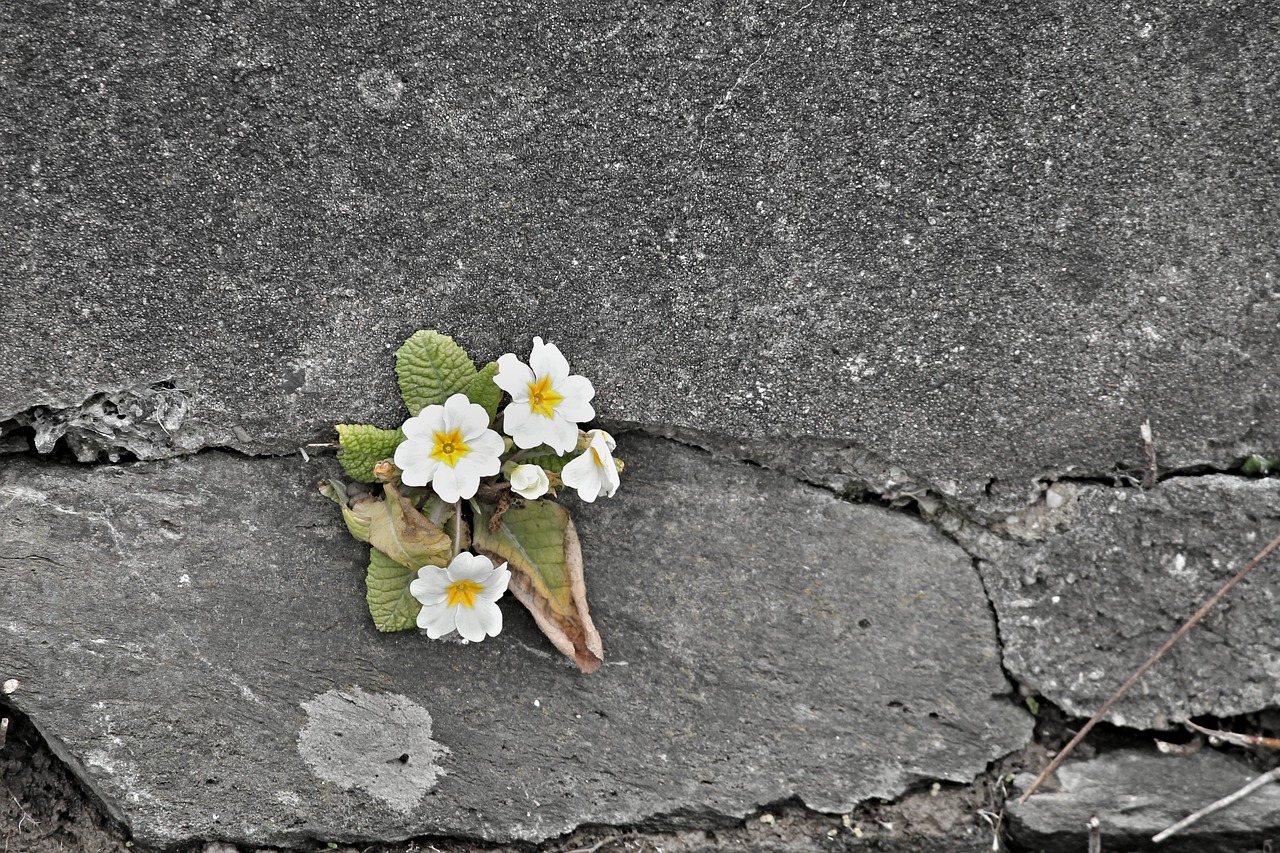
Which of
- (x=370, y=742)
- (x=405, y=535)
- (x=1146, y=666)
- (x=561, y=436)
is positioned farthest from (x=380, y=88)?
(x=1146, y=666)

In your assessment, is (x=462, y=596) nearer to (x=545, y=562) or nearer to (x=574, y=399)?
(x=545, y=562)

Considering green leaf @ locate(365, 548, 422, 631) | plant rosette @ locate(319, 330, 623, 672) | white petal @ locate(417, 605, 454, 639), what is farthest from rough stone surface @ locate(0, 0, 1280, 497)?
white petal @ locate(417, 605, 454, 639)

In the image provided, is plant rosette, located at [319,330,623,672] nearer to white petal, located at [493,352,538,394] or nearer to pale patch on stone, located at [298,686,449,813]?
white petal, located at [493,352,538,394]

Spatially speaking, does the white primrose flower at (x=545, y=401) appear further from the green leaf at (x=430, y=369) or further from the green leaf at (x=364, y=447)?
the green leaf at (x=364, y=447)

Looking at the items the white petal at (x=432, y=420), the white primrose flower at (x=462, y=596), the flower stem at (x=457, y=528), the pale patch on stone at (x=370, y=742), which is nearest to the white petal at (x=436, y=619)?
the white primrose flower at (x=462, y=596)

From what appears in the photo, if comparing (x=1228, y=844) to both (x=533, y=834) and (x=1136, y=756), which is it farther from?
Answer: (x=533, y=834)

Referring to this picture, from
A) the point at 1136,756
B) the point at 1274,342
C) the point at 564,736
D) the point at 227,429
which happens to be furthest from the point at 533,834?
the point at 1274,342

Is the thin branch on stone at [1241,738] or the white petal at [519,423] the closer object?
the white petal at [519,423]

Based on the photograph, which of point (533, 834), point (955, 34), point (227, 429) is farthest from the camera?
point (533, 834)
